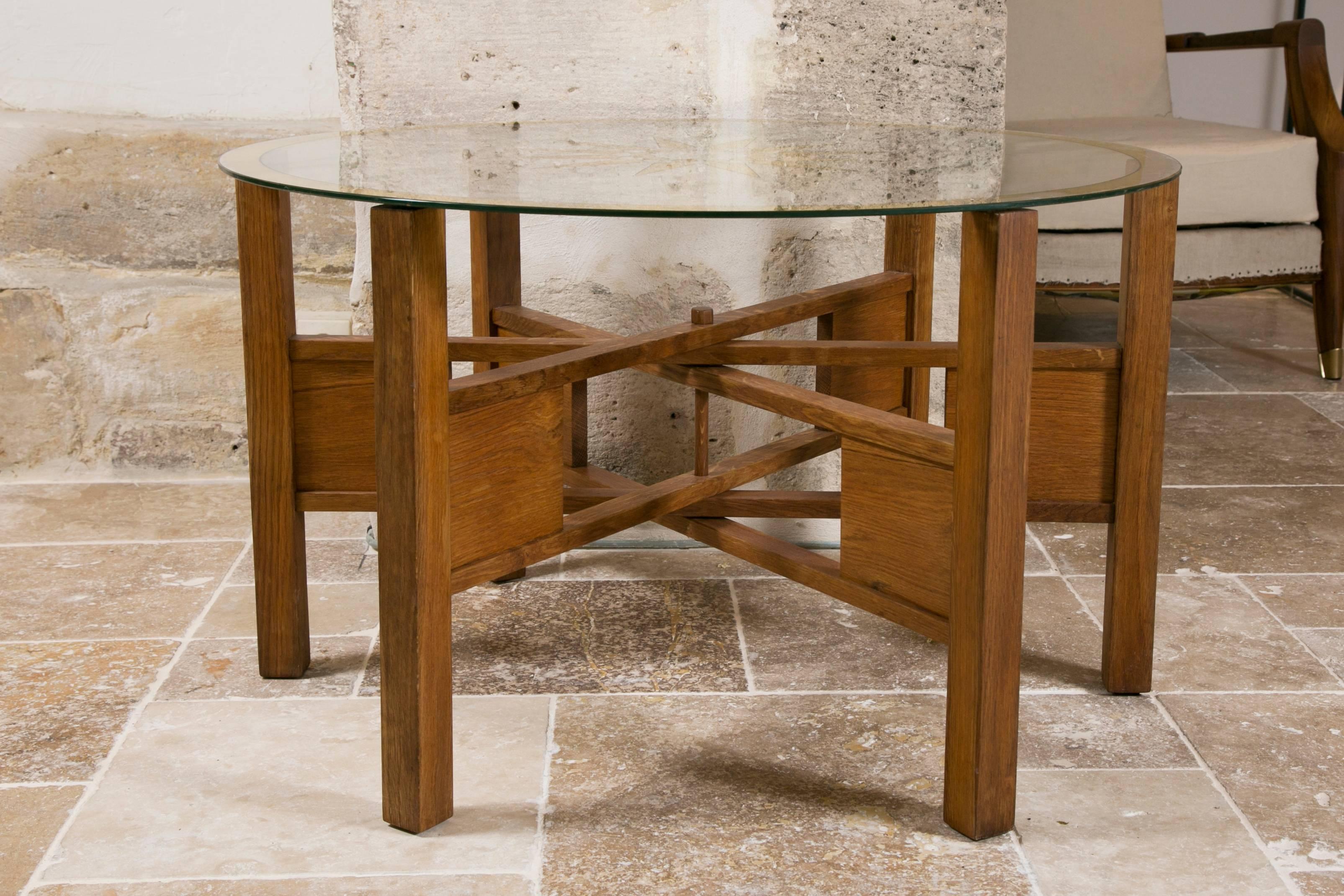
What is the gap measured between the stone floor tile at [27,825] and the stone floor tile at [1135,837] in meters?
1.02

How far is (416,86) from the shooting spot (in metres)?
2.28

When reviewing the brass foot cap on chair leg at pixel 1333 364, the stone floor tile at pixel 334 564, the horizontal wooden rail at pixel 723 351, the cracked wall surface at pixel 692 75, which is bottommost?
→ the stone floor tile at pixel 334 564

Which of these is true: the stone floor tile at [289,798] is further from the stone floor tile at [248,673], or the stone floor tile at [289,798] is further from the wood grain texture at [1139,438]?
the wood grain texture at [1139,438]

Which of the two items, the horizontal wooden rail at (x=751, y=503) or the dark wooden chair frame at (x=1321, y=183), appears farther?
the dark wooden chair frame at (x=1321, y=183)

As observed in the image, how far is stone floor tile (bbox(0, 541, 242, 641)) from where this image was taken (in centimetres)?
209

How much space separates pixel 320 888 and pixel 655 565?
103 cm

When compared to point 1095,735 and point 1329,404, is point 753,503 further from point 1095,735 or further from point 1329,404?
point 1329,404

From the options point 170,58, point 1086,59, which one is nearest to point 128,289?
point 170,58

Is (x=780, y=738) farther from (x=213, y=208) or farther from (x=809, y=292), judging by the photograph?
(x=213, y=208)

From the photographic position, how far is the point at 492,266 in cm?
224

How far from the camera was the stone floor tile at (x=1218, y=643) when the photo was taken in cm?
193

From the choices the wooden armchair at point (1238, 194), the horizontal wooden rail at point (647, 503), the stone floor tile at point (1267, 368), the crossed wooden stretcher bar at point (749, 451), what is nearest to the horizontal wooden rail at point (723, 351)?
the crossed wooden stretcher bar at point (749, 451)

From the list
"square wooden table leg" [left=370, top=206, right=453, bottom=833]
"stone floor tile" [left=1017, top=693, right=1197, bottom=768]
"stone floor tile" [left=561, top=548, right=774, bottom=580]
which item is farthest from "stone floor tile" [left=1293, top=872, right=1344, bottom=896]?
"stone floor tile" [left=561, top=548, right=774, bottom=580]

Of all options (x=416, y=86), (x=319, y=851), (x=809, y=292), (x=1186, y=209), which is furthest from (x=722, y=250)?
(x=1186, y=209)
